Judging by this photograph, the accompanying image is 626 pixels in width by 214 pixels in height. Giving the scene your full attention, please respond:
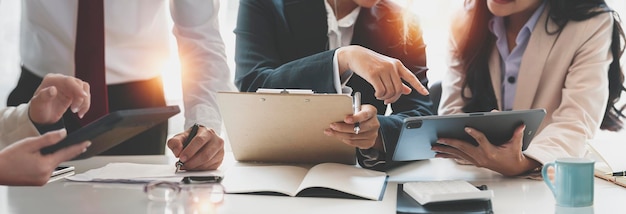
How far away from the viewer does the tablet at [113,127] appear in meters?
1.27

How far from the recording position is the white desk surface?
1271 millimetres

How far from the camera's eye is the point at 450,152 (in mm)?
1622

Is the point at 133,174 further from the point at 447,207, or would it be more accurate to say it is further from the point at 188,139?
the point at 447,207

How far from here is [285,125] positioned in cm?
155

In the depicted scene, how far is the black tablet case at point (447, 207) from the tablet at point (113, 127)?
1.75ft

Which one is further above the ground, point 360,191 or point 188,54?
point 188,54

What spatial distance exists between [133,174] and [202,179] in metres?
0.18

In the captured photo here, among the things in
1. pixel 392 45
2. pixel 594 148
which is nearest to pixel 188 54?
pixel 392 45

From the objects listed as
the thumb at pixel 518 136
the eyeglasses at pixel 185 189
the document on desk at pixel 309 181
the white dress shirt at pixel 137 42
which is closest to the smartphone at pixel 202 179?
the document on desk at pixel 309 181

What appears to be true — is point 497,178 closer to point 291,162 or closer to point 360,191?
point 360,191

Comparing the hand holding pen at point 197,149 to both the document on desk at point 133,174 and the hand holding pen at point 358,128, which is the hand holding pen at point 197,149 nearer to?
the document on desk at point 133,174

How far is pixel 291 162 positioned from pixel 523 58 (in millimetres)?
848

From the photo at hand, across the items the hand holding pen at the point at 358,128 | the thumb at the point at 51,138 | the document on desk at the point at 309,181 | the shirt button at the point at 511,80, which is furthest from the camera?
the shirt button at the point at 511,80

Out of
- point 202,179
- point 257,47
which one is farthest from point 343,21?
point 202,179
